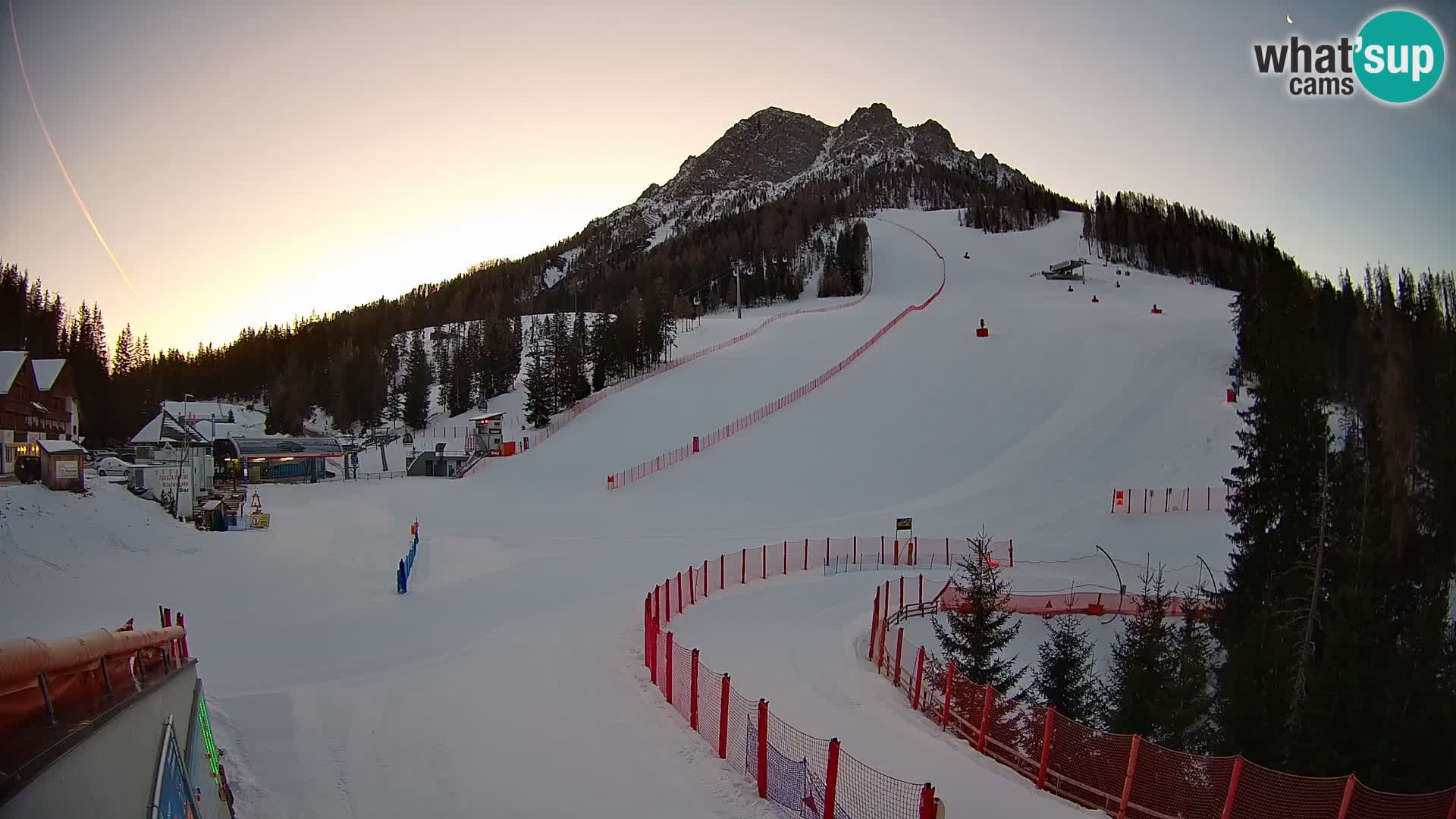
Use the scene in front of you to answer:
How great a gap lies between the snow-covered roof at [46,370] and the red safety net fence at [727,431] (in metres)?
20.8

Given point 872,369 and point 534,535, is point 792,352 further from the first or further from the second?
point 534,535

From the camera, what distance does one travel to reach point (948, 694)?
1208 centimetres

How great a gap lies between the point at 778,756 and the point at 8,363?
11.6m

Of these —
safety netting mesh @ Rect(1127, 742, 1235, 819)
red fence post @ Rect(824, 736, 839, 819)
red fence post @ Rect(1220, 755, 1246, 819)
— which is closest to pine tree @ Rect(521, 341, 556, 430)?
red fence post @ Rect(824, 736, 839, 819)

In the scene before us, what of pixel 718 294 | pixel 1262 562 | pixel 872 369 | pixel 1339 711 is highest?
pixel 718 294

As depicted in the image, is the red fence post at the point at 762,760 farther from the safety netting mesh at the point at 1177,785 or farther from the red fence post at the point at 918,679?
the red fence post at the point at 918,679

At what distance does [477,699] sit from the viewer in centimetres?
1225

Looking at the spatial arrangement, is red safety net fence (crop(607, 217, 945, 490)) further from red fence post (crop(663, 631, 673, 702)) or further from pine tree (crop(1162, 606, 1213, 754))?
red fence post (crop(663, 631, 673, 702))

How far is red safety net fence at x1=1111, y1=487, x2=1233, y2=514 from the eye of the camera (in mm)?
33219

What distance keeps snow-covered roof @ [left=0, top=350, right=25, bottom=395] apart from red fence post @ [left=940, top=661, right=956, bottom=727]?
40.8ft

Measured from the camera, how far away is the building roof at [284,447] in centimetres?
5300

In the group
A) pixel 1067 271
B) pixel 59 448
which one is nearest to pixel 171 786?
pixel 59 448

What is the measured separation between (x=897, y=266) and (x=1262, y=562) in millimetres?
83522

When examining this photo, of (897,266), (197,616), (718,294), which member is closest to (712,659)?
(197,616)
